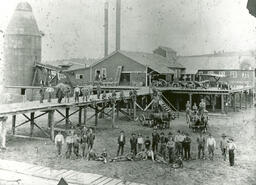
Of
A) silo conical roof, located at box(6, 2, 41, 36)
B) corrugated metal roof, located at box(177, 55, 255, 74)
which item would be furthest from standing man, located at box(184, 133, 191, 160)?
corrugated metal roof, located at box(177, 55, 255, 74)

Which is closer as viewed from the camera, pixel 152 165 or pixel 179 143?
pixel 152 165

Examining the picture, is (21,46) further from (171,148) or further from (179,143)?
(171,148)

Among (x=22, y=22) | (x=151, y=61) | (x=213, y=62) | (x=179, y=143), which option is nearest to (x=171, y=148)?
(x=179, y=143)

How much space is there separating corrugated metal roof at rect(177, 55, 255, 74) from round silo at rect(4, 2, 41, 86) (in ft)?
73.2

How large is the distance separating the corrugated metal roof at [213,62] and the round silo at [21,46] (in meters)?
22.3

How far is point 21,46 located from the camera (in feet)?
136

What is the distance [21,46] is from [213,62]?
28.5m

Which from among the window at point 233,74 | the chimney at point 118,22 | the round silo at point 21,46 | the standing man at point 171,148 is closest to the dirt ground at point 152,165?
the standing man at point 171,148

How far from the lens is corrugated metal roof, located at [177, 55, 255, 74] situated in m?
51.4

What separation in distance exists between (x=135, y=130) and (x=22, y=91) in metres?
20.3

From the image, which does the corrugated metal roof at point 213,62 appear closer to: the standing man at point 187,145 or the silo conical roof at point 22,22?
the silo conical roof at point 22,22

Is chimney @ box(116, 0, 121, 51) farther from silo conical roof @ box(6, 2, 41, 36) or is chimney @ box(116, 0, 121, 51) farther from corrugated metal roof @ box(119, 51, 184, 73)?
silo conical roof @ box(6, 2, 41, 36)

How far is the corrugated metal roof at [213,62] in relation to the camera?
51.4 meters

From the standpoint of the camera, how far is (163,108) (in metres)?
31.8
